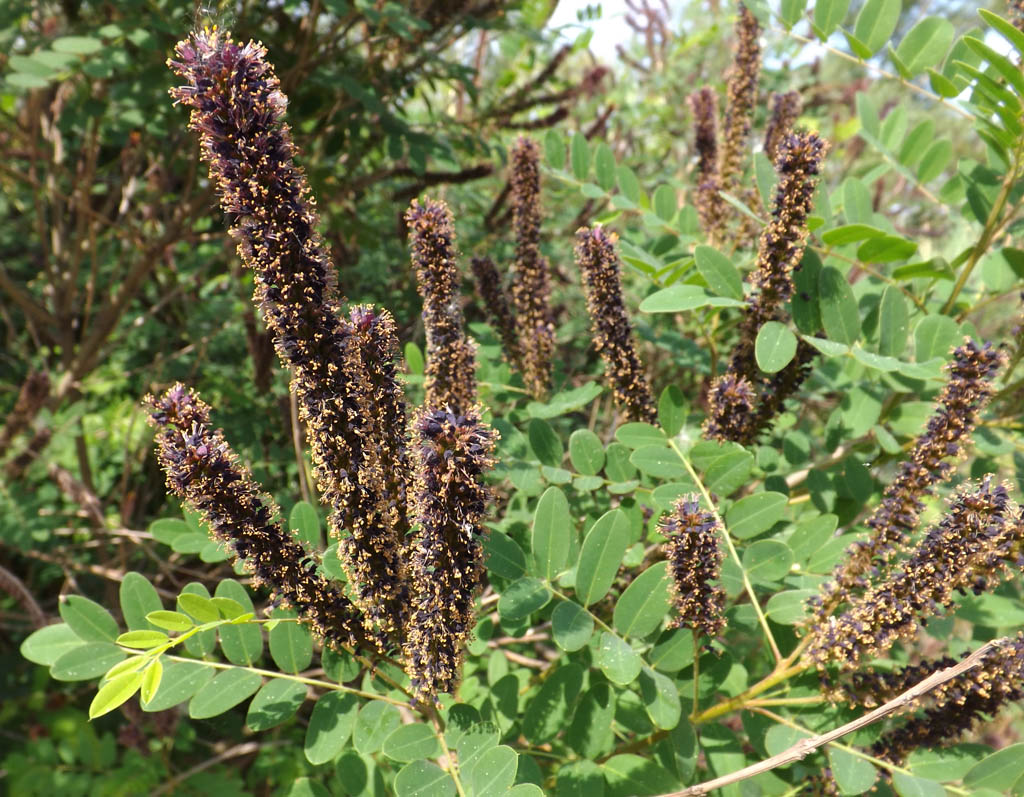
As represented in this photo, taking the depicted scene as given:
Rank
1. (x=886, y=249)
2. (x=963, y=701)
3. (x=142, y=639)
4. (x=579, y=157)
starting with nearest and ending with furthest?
1. (x=142, y=639)
2. (x=963, y=701)
3. (x=886, y=249)
4. (x=579, y=157)

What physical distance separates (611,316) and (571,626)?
588 millimetres

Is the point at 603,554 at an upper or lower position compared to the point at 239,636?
upper

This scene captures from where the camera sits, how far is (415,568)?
925mm

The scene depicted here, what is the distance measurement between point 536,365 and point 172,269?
2400mm

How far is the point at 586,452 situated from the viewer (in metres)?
1.43

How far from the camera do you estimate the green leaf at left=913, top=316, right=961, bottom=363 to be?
53.2 inches

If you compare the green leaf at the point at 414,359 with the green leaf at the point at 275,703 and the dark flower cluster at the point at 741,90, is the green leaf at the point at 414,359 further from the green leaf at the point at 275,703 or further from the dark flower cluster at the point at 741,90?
the dark flower cluster at the point at 741,90

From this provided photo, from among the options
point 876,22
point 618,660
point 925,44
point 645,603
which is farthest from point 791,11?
point 618,660

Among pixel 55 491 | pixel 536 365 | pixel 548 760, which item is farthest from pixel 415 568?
pixel 55 491

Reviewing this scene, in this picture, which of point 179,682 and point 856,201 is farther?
point 856,201

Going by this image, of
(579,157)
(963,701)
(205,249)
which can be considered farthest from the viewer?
(205,249)

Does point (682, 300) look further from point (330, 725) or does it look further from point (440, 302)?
point (330, 725)

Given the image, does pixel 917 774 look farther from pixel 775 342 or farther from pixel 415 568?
pixel 415 568

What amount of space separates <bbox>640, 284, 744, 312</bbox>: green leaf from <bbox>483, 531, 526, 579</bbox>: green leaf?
0.50m
